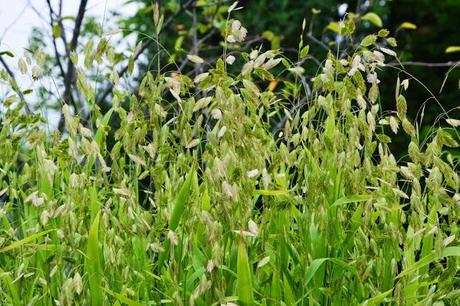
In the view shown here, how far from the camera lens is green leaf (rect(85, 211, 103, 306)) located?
2.12 metres

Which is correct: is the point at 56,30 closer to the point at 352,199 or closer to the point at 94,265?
the point at 94,265

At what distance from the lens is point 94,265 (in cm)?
215

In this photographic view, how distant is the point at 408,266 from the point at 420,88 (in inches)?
215

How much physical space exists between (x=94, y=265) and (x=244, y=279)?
417mm

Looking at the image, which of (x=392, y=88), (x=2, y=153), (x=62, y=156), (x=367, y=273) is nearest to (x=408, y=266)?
(x=367, y=273)

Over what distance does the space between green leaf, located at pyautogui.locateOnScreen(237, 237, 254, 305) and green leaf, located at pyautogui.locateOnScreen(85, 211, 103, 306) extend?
0.38 m

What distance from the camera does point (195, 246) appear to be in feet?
7.04

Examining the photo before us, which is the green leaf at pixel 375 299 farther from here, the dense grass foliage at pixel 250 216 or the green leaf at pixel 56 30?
the green leaf at pixel 56 30

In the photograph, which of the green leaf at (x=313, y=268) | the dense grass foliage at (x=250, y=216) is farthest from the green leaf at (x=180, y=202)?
the green leaf at (x=313, y=268)

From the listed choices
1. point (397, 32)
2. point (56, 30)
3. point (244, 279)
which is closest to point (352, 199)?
point (244, 279)

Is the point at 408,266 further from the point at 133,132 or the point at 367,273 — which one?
the point at 133,132

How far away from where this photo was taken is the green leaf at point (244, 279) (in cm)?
192

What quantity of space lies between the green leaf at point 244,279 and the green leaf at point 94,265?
15.1 inches

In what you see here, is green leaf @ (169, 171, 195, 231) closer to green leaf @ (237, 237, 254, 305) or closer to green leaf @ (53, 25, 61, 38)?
green leaf @ (237, 237, 254, 305)
